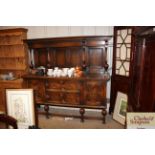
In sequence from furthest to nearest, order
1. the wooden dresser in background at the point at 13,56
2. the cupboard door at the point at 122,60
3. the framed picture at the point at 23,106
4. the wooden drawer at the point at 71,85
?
the wooden dresser in background at the point at 13,56
the wooden drawer at the point at 71,85
the cupboard door at the point at 122,60
the framed picture at the point at 23,106

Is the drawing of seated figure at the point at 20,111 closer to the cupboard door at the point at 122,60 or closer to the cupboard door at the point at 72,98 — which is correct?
the cupboard door at the point at 72,98

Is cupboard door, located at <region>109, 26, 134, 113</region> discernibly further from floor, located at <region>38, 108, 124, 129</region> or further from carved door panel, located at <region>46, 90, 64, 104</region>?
carved door panel, located at <region>46, 90, 64, 104</region>

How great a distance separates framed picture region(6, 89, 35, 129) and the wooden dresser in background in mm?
1693

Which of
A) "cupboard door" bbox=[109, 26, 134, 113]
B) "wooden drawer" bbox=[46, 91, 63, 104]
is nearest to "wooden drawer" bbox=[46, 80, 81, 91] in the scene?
"wooden drawer" bbox=[46, 91, 63, 104]

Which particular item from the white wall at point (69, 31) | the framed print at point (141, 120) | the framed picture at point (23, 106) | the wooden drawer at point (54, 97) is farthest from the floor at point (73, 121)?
the framed print at point (141, 120)

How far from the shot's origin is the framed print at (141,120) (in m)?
1.15

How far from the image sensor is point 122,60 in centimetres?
293

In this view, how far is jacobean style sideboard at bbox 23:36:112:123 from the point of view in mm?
2854

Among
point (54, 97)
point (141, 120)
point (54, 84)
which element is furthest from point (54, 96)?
Answer: point (141, 120)

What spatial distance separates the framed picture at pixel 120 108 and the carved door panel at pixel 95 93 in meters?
0.34

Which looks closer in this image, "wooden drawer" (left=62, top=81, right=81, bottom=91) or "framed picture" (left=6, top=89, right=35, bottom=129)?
"framed picture" (left=6, top=89, right=35, bottom=129)

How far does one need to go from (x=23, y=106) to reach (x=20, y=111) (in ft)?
0.19
